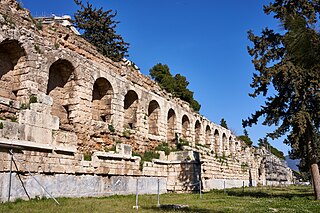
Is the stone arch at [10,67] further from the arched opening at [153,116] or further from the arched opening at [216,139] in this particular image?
the arched opening at [216,139]

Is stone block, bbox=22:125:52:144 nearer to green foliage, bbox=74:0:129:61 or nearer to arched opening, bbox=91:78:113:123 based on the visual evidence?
arched opening, bbox=91:78:113:123

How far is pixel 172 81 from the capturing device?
40.3 meters

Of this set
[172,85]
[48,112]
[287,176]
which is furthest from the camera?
[287,176]

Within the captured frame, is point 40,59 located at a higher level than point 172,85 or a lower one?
lower

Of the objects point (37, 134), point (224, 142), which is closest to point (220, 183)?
point (224, 142)

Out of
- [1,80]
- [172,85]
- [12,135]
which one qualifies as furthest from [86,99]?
[172,85]

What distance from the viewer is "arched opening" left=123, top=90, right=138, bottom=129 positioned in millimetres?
18109

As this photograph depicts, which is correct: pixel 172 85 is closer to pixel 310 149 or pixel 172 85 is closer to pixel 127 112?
pixel 127 112

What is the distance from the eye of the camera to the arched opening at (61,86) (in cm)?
1373

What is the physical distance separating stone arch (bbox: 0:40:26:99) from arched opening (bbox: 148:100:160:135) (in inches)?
384

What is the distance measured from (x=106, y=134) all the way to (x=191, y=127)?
11.2 metres

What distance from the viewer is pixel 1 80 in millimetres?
11883

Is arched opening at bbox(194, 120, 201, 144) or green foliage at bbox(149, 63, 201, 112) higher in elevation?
green foliage at bbox(149, 63, 201, 112)

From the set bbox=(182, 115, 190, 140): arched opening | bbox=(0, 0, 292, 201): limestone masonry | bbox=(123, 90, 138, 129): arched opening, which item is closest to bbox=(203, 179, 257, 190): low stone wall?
bbox=(0, 0, 292, 201): limestone masonry
